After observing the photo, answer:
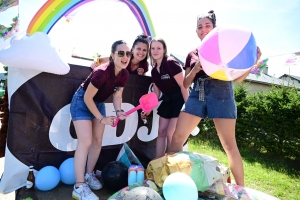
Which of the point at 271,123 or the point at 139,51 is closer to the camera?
the point at 139,51

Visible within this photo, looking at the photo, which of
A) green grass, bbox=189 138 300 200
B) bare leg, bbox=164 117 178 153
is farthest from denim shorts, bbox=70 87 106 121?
green grass, bbox=189 138 300 200

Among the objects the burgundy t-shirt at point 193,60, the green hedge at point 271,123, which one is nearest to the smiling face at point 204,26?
the burgundy t-shirt at point 193,60

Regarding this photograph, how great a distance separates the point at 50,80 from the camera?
2441mm

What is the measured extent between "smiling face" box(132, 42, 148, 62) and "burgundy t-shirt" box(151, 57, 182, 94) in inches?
11.4

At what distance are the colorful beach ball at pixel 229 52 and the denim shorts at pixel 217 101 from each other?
23 cm

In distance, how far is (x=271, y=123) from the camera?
5.81 metres

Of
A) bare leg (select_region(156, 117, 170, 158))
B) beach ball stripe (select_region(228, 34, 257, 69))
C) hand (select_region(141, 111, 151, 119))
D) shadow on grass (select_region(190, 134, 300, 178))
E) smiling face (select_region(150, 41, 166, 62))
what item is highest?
smiling face (select_region(150, 41, 166, 62))

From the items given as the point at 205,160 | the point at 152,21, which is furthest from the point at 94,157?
the point at 152,21

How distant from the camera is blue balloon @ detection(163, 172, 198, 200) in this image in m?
1.70

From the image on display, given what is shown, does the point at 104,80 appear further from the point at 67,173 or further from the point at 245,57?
the point at 245,57

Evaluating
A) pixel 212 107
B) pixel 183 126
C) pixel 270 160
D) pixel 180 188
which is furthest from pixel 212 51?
pixel 270 160

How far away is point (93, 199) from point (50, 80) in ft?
4.40

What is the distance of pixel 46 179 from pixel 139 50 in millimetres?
1828

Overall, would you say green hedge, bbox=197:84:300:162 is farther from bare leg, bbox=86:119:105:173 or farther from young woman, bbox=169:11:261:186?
bare leg, bbox=86:119:105:173
